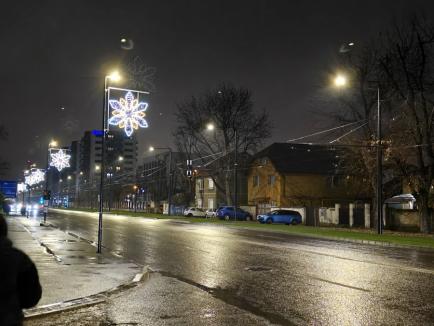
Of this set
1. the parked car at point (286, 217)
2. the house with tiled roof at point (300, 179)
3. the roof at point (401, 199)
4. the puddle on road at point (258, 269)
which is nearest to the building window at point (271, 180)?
the house with tiled roof at point (300, 179)

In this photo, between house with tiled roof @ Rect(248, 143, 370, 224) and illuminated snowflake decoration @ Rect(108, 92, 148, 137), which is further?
house with tiled roof @ Rect(248, 143, 370, 224)

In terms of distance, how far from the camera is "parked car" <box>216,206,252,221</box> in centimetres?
5816

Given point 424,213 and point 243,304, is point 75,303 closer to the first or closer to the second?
point 243,304

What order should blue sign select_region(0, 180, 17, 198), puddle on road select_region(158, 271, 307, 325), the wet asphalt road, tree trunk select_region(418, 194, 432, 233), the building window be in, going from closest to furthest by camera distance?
puddle on road select_region(158, 271, 307, 325)
the wet asphalt road
tree trunk select_region(418, 194, 432, 233)
blue sign select_region(0, 180, 17, 198)
the building window

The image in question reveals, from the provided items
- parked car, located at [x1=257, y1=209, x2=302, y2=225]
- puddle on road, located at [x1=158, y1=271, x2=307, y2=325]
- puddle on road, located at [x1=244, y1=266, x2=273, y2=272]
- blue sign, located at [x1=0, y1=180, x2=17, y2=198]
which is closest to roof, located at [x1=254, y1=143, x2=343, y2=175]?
parked car, located at [x1=257, y1=209, x2=302, y2=225]

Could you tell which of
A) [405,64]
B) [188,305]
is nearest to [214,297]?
[188,305]

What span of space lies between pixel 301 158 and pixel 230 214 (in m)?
13.0

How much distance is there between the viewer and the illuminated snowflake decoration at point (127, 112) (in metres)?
18.5

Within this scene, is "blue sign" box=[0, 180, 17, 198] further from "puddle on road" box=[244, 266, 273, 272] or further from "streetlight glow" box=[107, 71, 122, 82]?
"puddle on road" box=[244, 266, 273, 272]

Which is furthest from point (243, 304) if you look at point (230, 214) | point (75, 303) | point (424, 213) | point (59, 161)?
point (230, 214)

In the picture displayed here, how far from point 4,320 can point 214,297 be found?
23.3 ft

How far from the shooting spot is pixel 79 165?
19388 cm

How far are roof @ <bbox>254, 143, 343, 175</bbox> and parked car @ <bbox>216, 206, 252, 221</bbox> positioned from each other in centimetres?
695

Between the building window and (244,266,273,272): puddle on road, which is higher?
the building window
